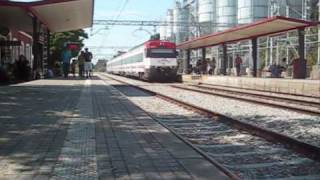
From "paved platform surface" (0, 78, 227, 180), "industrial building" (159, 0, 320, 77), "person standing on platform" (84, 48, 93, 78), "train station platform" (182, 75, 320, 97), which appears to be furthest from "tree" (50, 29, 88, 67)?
"paved platform surface" (0, 78, 227, 180)

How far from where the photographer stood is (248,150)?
33.6 feet

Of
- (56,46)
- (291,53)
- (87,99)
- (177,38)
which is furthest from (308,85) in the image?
(177,38)

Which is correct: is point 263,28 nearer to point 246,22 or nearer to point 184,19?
point 246,22

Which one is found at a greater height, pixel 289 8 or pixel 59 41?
pixel 289 8

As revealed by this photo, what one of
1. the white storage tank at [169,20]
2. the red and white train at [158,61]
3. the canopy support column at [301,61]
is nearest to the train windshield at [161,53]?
the red and white train at [158,61]

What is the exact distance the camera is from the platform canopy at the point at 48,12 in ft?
106

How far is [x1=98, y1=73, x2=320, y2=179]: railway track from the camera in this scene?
8242 millimetres

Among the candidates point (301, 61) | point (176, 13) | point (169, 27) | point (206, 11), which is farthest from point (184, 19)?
point (301, 61)

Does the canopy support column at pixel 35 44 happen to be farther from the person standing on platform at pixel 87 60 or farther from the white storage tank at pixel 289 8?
the white storage tank at pixel 289 8

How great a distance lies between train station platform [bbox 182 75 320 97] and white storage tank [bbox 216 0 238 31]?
33.0 metres

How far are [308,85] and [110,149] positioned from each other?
1859cm

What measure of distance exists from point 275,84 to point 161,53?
A: 15.6m

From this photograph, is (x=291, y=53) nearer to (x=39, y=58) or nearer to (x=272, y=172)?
(x=39, y=58)

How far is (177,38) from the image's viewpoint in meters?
94.2
